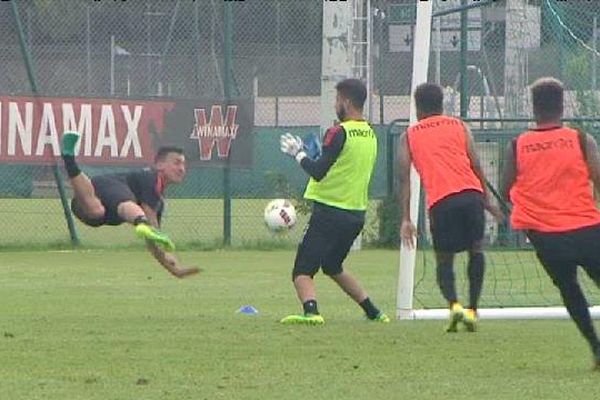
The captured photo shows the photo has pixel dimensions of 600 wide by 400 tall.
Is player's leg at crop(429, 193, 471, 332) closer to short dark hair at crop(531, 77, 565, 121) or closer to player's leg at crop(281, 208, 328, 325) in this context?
player's leg at crop(281, 208, 328, 325)

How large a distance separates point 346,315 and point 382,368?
3947 millimetres

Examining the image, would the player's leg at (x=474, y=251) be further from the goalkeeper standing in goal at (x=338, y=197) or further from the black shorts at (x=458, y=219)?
the goalkeeper standing in goal at (x=338, y=197)

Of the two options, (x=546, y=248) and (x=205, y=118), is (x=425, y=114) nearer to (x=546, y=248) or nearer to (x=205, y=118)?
(x=546, y=248)

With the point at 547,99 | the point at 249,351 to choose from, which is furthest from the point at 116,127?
the point at 547,99

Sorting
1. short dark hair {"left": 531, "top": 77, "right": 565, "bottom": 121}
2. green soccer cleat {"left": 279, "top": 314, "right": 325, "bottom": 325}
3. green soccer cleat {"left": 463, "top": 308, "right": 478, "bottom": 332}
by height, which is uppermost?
short dark hair {"left": 531, "top": 77, "right": 565, "bottom": 121}

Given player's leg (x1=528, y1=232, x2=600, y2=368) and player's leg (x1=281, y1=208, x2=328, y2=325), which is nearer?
player's leg (x1=528, y1=232, x2=600, y2=368)

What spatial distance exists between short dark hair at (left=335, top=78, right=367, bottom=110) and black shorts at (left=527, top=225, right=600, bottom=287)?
3.09 metres

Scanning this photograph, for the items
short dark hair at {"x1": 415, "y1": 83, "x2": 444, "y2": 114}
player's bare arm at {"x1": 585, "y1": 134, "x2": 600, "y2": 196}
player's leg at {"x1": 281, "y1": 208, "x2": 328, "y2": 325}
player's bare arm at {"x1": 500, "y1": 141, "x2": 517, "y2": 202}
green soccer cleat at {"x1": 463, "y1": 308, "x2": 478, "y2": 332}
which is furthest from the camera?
player's leg at {"x1": 281, "y1": 208, "x2": 328, "y2": 325}

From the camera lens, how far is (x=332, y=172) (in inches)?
501

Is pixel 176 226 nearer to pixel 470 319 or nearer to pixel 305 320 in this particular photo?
pixel 305 320

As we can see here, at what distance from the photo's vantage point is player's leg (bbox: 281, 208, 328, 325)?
1277 centimetres

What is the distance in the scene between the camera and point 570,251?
9.73 m

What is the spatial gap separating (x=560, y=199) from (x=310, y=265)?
3352 millimetres

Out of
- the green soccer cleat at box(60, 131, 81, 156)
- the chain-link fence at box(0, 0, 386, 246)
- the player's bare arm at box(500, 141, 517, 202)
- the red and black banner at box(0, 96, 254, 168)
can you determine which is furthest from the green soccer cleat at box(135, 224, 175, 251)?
the chain-link fence at box(0, 0, 386, 246)
